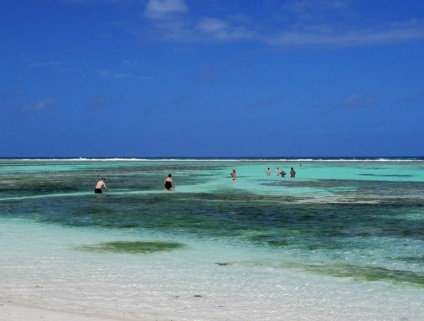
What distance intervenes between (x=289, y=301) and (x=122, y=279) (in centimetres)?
349

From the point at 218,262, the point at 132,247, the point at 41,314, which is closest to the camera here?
the point at 41,314

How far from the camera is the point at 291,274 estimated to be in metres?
11.2

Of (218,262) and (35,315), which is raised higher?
(35,315)

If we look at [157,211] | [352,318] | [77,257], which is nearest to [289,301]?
[352,318]

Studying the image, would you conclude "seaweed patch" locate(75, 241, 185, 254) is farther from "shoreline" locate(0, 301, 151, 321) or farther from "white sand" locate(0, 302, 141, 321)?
"white sand" locate(0, 302, 141, 321)

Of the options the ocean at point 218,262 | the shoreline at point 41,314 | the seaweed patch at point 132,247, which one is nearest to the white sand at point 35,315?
the shoreline at point 41,314

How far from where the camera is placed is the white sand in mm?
7517

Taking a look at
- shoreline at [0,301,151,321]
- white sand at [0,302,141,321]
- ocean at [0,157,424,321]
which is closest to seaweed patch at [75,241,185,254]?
ocean at [0,157,424,321]

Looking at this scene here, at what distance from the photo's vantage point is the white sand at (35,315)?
7.52 metres

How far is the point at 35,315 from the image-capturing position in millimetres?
7695

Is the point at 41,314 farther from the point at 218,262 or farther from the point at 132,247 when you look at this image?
the point at 132,247

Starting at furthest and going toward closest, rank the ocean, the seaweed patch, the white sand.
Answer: the seaweed patch → the ocean → the white sand

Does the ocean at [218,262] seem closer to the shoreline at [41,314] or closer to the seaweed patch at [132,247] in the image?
the seaweed patch at [132,247]

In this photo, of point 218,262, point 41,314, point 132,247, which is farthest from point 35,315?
point 132,247
